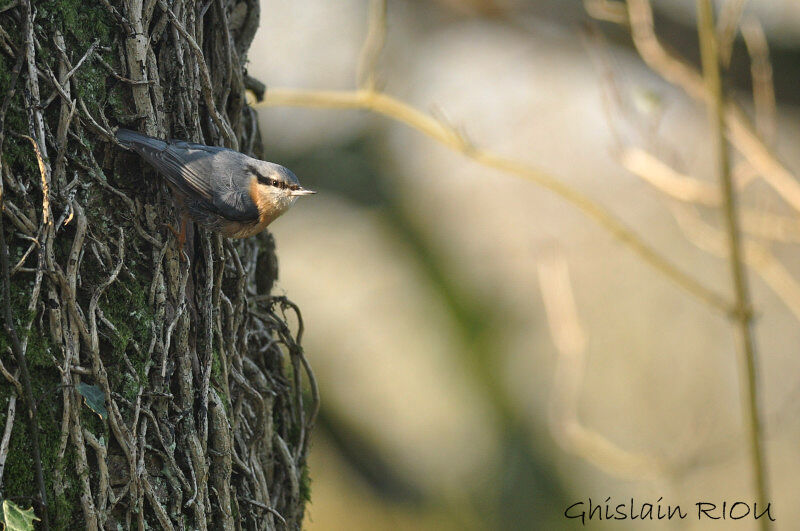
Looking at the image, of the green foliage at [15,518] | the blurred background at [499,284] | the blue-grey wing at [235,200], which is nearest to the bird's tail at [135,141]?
the blue-grey wing at [235,200]

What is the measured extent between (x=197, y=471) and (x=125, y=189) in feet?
2.28

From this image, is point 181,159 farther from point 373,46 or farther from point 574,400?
point 574,400

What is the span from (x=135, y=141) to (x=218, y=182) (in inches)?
13.9

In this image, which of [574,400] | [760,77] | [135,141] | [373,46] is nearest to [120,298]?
[135,141]

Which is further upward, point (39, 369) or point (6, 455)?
point (39, 369)

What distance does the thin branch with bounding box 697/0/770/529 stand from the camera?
2.09 meters

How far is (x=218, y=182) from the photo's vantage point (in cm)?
215

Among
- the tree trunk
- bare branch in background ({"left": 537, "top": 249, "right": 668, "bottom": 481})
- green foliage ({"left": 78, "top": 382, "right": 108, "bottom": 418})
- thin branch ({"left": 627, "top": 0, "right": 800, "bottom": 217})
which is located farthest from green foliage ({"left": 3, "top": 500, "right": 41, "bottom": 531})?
thin branch ({"left": 627, "top": 0, "right": 800, "bottom": 217})

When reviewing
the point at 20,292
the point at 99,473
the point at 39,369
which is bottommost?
the point at 99,473

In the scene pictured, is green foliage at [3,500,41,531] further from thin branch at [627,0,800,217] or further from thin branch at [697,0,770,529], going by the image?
thin branch at [627,0,800,217]

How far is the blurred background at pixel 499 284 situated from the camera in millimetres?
6355

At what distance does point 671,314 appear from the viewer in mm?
7062

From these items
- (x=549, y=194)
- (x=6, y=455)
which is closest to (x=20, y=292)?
(x=6, y=455)

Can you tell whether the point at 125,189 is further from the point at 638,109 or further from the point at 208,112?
the point at 638,109
